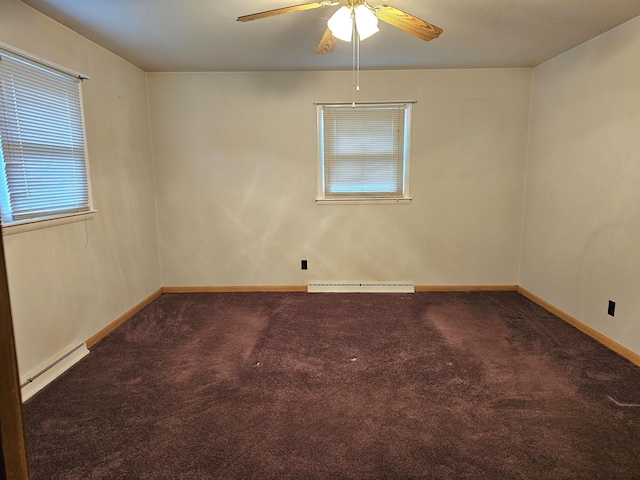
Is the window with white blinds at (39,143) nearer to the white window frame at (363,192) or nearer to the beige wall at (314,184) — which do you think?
the beige wall at (314,184)

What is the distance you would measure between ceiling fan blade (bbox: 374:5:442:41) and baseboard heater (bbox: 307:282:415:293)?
2.64 meters

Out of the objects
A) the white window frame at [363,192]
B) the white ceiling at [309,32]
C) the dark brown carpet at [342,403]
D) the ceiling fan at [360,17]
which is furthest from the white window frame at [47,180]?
the white window frame at [363,192]

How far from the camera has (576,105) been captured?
311 centimetres

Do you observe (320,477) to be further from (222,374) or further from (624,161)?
(624,161)

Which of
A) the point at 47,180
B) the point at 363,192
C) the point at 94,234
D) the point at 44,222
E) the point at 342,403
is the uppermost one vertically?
the point at 47,180

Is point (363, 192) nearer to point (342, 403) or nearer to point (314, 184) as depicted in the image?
point (314, 184)

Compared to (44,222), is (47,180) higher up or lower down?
higher up

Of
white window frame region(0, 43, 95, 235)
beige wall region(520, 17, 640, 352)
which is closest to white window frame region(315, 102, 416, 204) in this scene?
beige wall region(520, 17, 640, 352)

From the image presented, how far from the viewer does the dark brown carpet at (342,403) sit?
1.69 metres

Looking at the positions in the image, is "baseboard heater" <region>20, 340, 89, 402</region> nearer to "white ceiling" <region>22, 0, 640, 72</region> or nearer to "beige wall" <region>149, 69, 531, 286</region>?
"beige wall" <region>149, 69, 531, 286</region>

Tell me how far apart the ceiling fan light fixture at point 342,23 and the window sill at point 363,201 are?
6.85ft

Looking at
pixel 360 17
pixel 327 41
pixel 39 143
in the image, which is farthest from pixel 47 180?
pixel 360 17

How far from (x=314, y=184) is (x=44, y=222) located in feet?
7.98

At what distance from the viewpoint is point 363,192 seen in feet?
13.3
